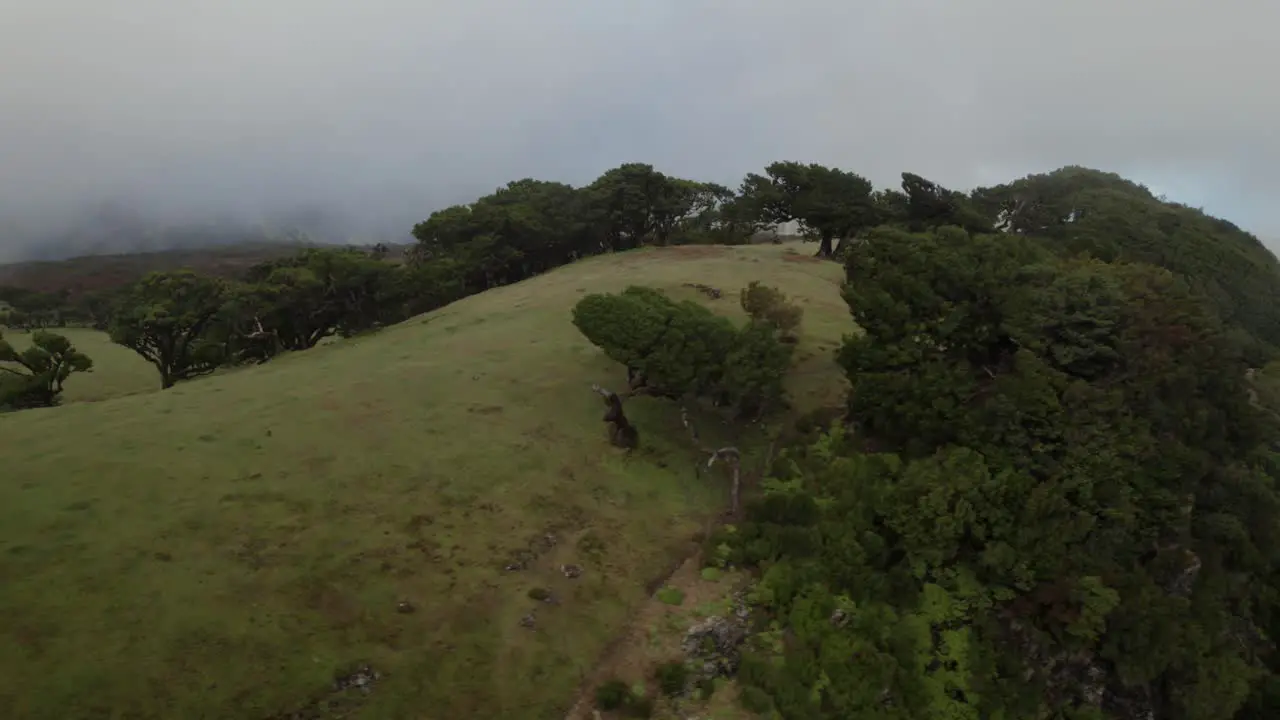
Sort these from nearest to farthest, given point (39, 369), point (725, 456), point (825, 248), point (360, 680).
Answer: point (360, 680)
point (725, 456)
point (39, 369)
point (825, 248)

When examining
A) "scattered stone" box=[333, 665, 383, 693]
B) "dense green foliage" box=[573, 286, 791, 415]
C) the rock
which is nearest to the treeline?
"dense green foliage" box=[573, 286, 791, 415]

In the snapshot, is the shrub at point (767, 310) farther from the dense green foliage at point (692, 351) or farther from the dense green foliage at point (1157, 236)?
the dense green foliage at point (1157, 236)

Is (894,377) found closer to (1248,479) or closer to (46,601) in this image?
(1248,479)

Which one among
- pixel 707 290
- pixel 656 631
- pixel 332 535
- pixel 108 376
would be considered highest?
pixel 707 290

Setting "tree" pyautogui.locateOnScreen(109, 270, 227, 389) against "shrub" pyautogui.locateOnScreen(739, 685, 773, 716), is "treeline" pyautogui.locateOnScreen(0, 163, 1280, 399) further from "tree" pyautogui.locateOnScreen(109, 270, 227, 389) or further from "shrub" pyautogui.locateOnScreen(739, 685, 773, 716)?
"shrub" pyautogui.locateOnScreen(739, 685, 773, 716)

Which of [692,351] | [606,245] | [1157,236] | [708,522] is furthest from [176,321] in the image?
[1157,236]

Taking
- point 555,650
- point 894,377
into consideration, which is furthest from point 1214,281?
point 555,650

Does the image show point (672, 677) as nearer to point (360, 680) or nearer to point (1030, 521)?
point (360, 680)
